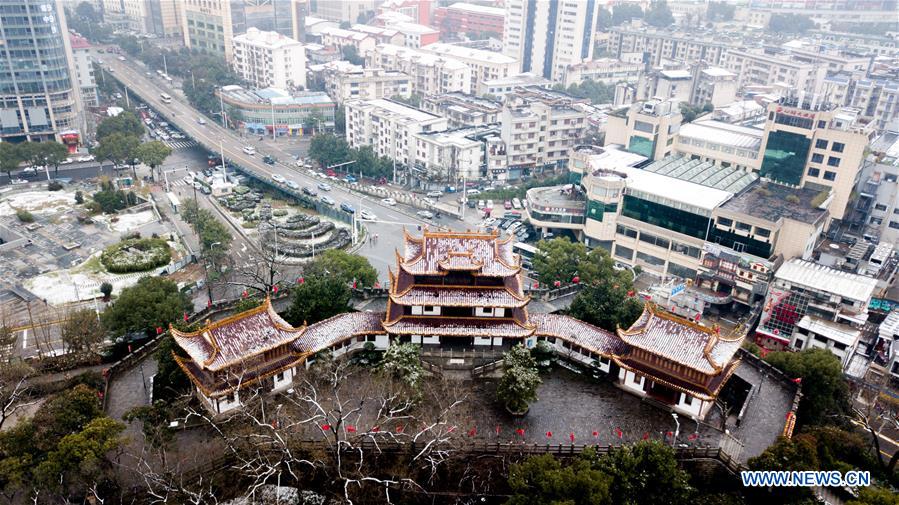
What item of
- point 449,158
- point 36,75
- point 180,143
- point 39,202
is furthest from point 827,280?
point 36,75

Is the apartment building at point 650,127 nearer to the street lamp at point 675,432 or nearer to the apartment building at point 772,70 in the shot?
the apartment building at point 772,70

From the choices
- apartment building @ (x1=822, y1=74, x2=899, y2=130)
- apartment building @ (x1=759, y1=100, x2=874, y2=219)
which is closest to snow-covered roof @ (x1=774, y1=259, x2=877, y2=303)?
apartment building @ (x1=759, y1=100, x2=874, y2=219)

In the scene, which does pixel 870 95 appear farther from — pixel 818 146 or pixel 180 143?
pixel 180 143

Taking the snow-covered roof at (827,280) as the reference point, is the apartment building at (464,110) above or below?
above

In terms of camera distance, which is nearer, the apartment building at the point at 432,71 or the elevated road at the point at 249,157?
the elevated road at the point at 249,157

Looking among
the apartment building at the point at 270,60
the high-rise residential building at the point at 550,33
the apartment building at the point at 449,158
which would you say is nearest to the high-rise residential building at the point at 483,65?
the high-rise residential building at the point at 550,33

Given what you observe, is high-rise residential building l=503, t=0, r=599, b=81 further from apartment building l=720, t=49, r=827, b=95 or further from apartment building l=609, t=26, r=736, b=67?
apartment building l=720, t=49, r=827, b=95

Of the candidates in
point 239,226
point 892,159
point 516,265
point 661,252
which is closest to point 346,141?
point 239,226
